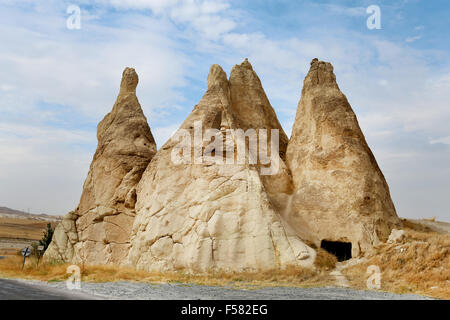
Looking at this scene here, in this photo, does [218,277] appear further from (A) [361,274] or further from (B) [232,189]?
(A) [361,274]

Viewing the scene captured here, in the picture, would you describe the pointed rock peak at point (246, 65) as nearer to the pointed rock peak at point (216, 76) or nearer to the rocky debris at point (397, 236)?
the pointed rock peak at point (216, 76)

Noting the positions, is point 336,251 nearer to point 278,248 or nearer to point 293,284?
point 278,248

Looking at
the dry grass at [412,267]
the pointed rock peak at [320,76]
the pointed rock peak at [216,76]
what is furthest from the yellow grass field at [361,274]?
the pointed rock peak at [216,76]

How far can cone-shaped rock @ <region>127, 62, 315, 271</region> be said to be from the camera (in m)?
12.7

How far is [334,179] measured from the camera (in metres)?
14.8

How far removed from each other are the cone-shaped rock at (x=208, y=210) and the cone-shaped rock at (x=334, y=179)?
1646 mm

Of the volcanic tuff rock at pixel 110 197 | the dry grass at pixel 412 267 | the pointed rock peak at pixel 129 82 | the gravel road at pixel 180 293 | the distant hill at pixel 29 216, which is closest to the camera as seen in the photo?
the gravel road at pixel 180 293

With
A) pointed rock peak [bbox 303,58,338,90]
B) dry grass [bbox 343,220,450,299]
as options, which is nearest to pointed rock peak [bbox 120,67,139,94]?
pointed rock peak [bbox 303,58,338,90]

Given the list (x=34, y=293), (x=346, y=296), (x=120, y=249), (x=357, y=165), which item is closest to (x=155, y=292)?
(x=34, y=293)

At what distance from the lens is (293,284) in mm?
11188

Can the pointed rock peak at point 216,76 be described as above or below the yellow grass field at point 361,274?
above

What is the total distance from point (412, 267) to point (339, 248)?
132 inches

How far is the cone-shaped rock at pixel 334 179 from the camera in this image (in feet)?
45.9
